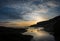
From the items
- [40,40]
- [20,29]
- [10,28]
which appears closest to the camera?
[40,40]

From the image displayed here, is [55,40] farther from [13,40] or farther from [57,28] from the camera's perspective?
[13,40]

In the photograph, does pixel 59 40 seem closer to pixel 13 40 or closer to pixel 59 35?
pixel 59 35

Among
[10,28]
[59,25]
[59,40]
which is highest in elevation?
[10,28]

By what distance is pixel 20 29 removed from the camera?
126 metres

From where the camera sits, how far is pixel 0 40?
66.9 m

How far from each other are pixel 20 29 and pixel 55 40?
2695 inches

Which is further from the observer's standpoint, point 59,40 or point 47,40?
point 47,40

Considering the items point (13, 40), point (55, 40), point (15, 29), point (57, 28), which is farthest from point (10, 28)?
point (55, 40)

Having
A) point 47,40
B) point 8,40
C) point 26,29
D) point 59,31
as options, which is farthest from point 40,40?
point 26,29

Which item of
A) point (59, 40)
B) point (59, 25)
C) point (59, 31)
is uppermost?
point (59, 25)

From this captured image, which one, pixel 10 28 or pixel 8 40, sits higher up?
pixel 10 28

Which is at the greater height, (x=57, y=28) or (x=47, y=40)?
(x=57, y=28)

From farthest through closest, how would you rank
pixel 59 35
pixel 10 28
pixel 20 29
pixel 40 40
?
pixel 20 29 → pixel 10 28 → pixel 40 40 → pixel 59 35

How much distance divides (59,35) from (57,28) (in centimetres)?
848
